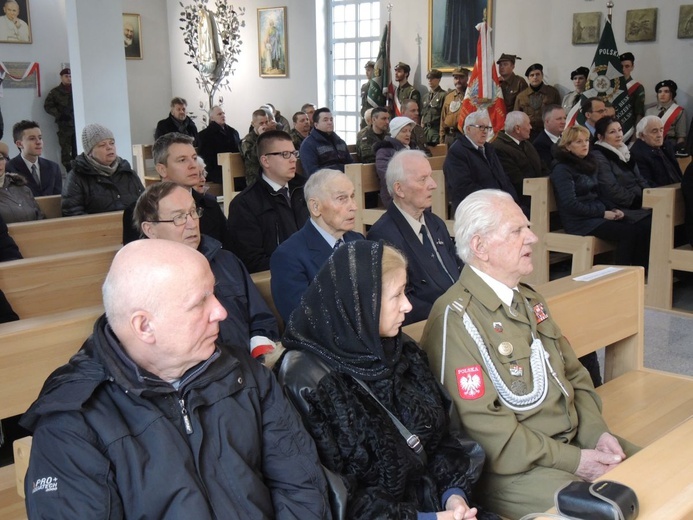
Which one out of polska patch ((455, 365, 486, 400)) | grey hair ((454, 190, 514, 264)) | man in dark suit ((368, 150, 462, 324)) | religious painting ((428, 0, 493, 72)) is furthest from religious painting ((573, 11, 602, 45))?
polska patch ((455, 365, 486, 400))

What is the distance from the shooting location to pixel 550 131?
7129 mm

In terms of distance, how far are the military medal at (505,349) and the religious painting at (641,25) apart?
7931 millimetres

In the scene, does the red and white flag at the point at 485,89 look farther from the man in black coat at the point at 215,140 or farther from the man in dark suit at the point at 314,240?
the man in dark suit at the point at 314,240

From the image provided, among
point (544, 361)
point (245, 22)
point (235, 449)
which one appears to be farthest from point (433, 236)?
point (245, 22)

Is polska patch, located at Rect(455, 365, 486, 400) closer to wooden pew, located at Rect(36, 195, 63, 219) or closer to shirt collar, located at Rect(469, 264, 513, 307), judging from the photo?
shirt collar, located at Rect(469, 264, 513, 307)

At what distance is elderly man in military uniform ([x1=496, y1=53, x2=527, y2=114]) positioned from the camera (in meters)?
9.80

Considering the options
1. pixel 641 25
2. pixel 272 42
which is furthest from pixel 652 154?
pixel 272 42

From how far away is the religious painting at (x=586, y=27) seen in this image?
941 centimetres

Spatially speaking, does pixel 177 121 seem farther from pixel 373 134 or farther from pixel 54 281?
pixel 54 281

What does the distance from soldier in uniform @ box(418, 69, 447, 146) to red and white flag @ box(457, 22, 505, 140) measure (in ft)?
6.37

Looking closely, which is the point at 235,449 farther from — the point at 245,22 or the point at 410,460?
the point at 245,22

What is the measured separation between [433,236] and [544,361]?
137 cm

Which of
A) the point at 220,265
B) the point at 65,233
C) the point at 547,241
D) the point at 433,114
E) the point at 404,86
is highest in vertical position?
the point at 404,86

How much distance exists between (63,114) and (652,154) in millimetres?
9343
